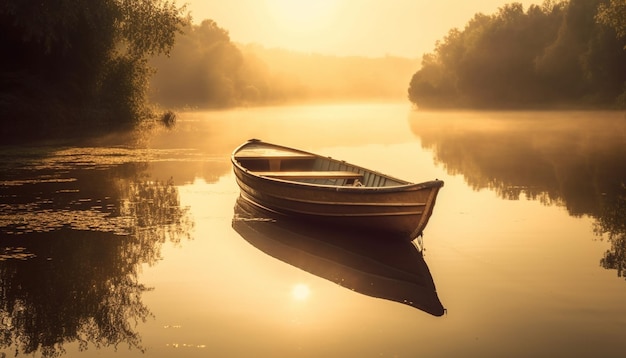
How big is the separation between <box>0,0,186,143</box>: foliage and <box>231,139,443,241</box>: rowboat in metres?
22.2

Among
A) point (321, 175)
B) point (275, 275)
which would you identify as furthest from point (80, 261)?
point (321, 175)

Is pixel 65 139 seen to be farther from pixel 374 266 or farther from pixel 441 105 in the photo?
pixel 441 105

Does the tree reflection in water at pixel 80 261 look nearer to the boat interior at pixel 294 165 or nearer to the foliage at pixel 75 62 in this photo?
the boat interior at pixel 294 165

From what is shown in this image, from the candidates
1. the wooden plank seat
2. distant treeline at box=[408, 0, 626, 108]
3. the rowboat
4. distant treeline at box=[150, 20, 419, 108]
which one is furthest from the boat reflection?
distant treeline at box=[150, 20, 419, 108]

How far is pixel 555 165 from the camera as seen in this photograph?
27.0 metres

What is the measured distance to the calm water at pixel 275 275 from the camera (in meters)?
9.03

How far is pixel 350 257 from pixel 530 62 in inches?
3042

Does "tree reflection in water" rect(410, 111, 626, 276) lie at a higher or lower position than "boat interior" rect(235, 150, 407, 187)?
lower

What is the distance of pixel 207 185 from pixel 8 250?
912 cm

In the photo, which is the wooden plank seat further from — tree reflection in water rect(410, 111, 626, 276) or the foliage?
the foliage

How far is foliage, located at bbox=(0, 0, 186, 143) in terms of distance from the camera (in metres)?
37.7

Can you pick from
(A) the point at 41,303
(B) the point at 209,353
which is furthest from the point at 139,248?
(B) the point at 209,353

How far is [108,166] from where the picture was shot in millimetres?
26516

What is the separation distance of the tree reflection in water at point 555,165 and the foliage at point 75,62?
18793mm
